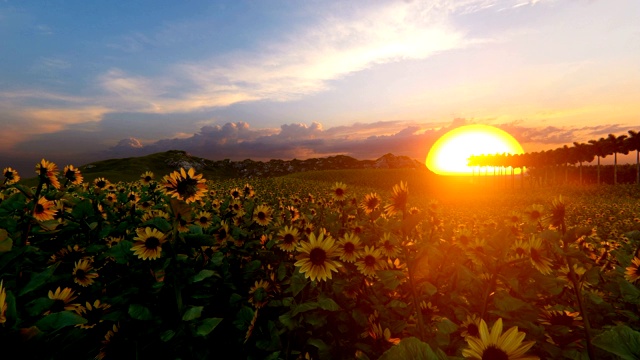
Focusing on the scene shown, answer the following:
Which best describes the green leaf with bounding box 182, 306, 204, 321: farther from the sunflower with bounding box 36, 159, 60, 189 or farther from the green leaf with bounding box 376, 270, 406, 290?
the sunflower with bounding box 36, 159, 60, 189

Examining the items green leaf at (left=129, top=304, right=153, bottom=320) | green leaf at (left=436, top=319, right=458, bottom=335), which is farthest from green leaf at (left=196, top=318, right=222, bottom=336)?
green leaf at (left=436, top=319, right=458, bottom=335)

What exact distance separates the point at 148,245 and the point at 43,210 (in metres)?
1.23

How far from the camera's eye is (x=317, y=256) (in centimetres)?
286

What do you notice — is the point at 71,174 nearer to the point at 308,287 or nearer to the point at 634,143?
the point at 308,287

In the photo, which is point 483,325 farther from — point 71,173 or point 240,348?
point 71,173

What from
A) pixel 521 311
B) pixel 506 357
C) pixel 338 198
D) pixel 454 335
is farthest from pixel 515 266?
pixel 338 198

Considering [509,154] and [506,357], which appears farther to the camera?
[509,154]

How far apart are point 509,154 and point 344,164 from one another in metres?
54.6

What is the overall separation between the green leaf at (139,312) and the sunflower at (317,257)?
1173 millimetres

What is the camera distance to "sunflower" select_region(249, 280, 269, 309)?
3.11m

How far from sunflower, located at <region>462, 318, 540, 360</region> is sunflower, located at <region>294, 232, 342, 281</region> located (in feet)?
5.35

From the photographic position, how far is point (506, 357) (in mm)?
1172

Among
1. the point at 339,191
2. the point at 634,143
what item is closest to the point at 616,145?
the point at 634,143

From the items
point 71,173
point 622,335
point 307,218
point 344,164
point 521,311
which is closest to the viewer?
point 622,335
